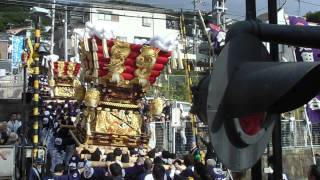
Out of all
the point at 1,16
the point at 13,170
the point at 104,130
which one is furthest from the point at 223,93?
the point at 1,16

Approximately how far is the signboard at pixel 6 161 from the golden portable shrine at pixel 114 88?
285cm

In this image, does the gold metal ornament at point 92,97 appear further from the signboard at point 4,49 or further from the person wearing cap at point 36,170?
the signboard at point 4,49

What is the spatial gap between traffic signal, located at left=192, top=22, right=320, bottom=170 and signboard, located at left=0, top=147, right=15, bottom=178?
11201 mm

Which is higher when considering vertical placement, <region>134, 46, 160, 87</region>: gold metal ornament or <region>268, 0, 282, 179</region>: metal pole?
<region>134, 46, 160, 87</region>: gold metal ornament

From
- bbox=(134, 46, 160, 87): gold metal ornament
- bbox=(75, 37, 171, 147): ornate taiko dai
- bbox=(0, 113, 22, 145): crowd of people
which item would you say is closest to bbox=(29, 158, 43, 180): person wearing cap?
bbox=(0, 113, 22, 145): crowd of people

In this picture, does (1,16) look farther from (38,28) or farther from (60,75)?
(38,28)

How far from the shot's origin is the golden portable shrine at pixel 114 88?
1533 centimetres

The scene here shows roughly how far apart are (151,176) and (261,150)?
293 inches

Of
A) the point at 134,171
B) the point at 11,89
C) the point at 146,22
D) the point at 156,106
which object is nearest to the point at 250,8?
the point at 134,171

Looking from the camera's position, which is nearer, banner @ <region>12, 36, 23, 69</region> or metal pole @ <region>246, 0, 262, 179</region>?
metal pole @ <region>246, 0, 262, 179</region>

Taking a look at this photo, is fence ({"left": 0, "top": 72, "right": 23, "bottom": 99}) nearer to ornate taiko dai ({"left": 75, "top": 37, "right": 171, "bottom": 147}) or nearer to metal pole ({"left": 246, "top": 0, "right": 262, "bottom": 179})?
ornate taiko dai ({"left": 75, "top": 37, "right": 171, "bottom": 147})

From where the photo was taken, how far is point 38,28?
1346 centimetres

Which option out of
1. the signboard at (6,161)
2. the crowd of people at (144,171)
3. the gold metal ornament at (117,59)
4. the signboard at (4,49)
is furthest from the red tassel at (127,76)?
the signboard at (4,49)

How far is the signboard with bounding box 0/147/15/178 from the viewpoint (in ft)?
41.1
